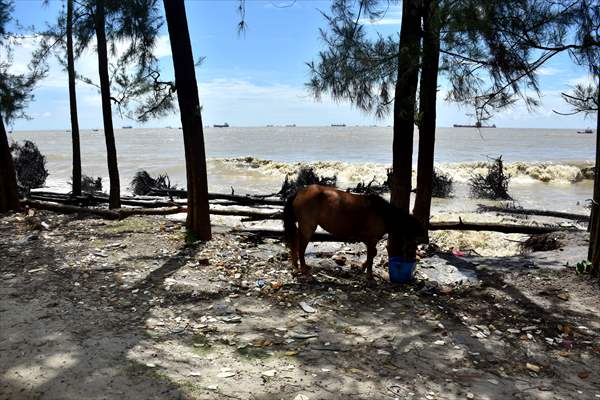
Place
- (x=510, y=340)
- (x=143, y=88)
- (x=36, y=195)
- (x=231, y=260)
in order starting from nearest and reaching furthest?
(x=510, y=340) < (x=231, y=260) < (x=143, y=88) < (x=36, y=195)

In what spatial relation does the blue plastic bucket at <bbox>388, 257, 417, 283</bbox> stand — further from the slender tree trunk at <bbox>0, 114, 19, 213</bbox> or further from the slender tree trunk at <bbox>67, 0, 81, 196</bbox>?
the slender tree trunk at <bbox>67, 0, 81, 196</bbox>

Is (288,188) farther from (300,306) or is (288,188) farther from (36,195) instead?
(300,306)

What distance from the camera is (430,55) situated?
5629 millimetres

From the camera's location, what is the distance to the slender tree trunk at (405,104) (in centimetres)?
558

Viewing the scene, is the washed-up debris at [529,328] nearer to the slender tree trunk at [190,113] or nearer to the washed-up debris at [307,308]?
the washed-up debris at [307,308]

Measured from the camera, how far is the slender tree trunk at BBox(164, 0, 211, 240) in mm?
7152

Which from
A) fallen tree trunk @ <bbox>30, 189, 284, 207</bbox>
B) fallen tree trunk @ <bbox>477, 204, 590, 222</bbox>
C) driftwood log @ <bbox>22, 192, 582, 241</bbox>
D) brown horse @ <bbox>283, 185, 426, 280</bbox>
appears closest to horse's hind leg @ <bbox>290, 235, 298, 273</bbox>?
brown horse @ <bbox>283, 185, 426, 280</bbox>

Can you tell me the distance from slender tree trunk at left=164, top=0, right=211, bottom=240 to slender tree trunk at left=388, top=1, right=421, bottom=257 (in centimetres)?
301

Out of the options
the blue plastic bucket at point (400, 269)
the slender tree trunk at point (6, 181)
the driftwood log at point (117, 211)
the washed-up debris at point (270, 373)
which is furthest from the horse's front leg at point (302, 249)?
the slender tree trunk at point (6, 181)

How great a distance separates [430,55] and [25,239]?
674 cm

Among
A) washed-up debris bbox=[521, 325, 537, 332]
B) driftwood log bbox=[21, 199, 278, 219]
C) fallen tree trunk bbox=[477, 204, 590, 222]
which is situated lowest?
fallen tree trunk bbox=[477, 204, 590, 222]

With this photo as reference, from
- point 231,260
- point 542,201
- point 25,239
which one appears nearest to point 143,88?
point 25,239

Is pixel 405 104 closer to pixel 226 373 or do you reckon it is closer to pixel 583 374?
pixel 583 374

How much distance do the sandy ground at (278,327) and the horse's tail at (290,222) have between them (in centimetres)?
44
